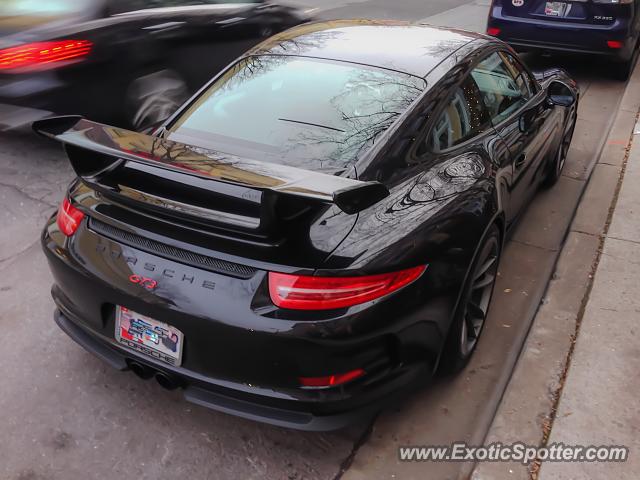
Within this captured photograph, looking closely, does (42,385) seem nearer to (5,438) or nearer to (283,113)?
(5,438)

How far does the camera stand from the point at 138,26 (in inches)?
212

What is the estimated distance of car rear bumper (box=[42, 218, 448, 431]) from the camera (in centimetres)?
226

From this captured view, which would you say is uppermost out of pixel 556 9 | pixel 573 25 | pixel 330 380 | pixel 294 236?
pixel 556 9

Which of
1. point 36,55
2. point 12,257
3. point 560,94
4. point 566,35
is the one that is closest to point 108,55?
point 36,55

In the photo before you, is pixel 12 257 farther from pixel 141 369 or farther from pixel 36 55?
pixel 141 369

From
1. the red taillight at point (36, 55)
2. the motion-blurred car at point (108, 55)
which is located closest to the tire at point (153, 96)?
the motion-blurred car at point (108, 55)

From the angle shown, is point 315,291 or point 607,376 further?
point 607,376

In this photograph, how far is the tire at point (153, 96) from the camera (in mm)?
5570

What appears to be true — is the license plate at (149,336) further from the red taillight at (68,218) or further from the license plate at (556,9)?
the license plate at (556,9)

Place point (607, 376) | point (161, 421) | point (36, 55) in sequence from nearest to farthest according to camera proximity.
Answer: point (161, 421) → point (607, 376) → point (36, 55)

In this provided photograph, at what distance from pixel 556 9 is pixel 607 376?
240 inches

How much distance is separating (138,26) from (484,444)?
14.6ft

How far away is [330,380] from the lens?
236 cm

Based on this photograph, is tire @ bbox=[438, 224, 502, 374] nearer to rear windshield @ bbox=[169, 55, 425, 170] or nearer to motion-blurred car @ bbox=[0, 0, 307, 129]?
rear windshield @ bbox=[169, 55, 425, 170]
